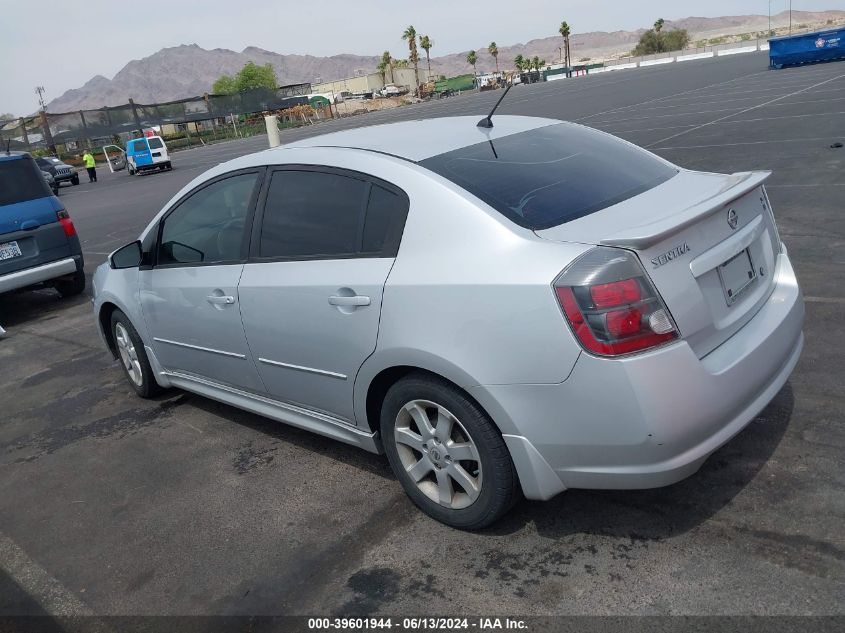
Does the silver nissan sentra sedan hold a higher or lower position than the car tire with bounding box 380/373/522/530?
higher

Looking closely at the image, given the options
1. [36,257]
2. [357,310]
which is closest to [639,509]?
[357,310]

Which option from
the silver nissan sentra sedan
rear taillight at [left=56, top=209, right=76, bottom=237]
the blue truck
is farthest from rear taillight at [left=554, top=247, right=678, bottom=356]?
the blue truck

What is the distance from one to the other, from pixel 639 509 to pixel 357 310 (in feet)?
4.95

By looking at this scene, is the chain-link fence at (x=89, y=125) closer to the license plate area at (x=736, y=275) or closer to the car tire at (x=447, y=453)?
the car tire at (x=447, y=453)

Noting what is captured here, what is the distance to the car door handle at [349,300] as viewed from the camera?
3.34 meters

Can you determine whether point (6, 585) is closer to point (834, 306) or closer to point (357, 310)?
point (357, 310)

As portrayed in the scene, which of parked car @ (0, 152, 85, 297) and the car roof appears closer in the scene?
the car roof

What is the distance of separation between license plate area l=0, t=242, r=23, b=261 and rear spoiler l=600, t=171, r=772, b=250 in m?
8.09

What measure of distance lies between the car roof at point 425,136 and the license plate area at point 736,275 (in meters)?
1.38

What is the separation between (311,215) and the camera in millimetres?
3758

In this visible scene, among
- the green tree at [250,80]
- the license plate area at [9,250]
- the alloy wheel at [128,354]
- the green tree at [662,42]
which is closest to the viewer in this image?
the alloy wheel at [128,354]

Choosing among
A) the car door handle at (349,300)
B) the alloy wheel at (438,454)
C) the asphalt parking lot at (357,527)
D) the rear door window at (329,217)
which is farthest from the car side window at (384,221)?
the asphalt parking lot at (357,527)

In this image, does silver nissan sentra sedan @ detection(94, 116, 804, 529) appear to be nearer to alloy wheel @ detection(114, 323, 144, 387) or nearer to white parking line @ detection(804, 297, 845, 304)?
alloy wheel @ detection(114, 323, 144, 387)

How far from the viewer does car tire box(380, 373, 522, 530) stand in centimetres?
304
